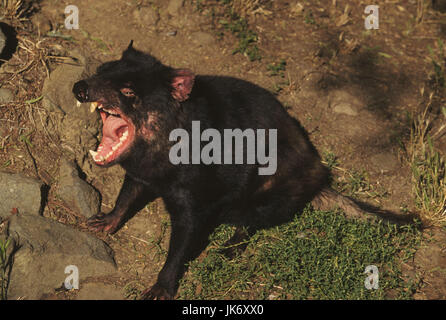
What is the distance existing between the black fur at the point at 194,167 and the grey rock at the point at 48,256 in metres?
0.32

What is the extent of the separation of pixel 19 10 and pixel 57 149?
5.12ft

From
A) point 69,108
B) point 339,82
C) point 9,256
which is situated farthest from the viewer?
point 339,82

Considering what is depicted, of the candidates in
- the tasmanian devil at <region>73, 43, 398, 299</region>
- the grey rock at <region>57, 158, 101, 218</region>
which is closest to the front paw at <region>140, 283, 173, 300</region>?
the tasmanian devil at <region>73, 43, 398, 299</region>

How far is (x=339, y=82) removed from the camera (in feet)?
17.6

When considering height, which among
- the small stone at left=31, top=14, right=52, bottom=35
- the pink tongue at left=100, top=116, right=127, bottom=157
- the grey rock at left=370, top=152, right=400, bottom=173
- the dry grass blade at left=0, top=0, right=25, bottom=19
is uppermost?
the dry grass blade at left=0, top=0, right=25, bottom=19

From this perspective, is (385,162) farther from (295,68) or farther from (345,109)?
(295,68)

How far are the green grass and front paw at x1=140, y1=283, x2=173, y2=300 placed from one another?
0.44 ft

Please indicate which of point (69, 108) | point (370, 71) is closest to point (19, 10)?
point (69, 108)

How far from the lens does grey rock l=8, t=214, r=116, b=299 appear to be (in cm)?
351

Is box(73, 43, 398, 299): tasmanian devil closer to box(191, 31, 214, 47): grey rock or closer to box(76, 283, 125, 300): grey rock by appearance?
box(76, 283, 125, 300): grey rock

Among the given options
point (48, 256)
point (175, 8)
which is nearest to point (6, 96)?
point (48, 256)

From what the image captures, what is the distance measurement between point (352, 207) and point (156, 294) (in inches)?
73.6

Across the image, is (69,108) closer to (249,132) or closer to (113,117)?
(113,117)

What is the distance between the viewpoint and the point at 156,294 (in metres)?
3.70
